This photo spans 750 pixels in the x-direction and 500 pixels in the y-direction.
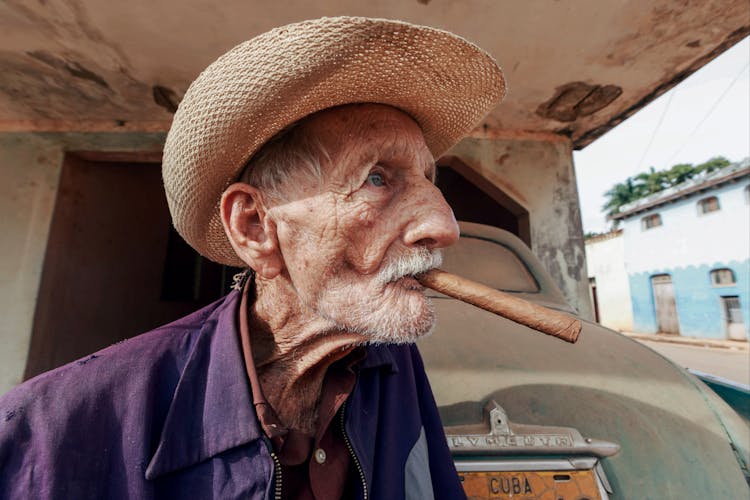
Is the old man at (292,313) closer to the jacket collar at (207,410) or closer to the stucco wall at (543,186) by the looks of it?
the jacket collar at (207,410)

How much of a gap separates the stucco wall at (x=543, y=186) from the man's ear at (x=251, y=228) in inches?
140

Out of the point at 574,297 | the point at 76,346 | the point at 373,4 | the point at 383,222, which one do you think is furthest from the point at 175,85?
the point at 574,297

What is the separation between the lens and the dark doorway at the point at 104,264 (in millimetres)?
3980

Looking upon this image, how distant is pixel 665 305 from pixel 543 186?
19.0m

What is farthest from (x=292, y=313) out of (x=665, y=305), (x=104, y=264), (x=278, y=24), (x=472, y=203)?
(x=665, y=305)

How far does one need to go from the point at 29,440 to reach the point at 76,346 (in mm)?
4406

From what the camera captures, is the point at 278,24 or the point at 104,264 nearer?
the point at 278,24

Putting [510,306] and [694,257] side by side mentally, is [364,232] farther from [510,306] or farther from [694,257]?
[694,257]

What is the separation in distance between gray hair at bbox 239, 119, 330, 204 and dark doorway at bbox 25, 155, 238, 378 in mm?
4029

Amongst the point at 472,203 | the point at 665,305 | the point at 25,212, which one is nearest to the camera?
the point at 25,212

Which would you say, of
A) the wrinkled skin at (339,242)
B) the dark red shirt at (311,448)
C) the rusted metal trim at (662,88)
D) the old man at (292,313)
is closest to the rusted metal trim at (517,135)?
the rusted metal trim at (662,88)

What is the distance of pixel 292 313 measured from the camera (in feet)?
3.55

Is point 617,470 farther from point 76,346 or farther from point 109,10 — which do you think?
point 76,346

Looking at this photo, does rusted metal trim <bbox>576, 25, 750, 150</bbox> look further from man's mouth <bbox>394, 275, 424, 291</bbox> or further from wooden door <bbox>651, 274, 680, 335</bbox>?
wooden door <bbox>651, 274, 680, 335</bbox>
